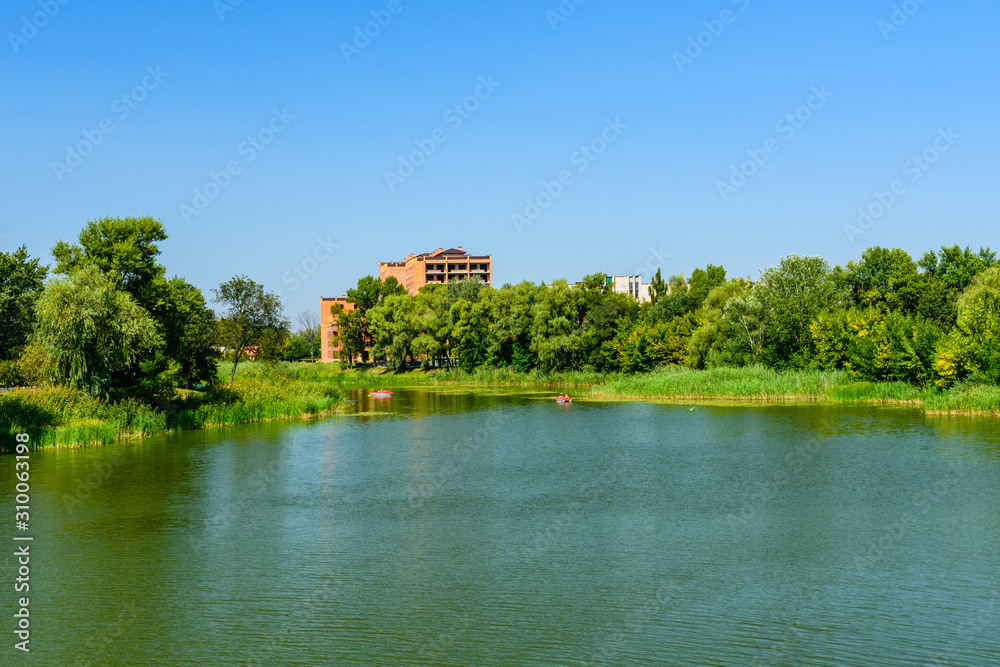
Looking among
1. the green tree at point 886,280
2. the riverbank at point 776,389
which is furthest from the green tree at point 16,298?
the green tree at point 886,280

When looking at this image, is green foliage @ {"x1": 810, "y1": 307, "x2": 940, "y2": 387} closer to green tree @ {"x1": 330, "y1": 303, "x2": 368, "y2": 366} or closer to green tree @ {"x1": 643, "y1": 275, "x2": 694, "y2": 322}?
green tree @ {"x1": 643, "y1": 275, "x2": 694, "y2": 322}

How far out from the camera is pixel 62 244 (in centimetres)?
4400

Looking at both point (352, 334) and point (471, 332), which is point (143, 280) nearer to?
point (471, 332)

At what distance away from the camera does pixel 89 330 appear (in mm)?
38125

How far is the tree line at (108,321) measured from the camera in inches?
1502

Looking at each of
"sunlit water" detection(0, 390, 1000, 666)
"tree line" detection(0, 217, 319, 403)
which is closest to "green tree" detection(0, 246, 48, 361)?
"tree line" detection(0, 217, 319, 403)

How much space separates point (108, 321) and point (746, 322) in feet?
158

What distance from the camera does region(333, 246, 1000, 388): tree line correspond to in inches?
2016

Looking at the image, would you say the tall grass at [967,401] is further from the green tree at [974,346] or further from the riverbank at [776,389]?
the green tree at [974,346]

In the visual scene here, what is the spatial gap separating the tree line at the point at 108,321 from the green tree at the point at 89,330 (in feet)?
0.15

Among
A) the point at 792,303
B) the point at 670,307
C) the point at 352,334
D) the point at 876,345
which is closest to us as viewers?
the point at 876,345

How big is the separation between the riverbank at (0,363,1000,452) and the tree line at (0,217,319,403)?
5.19 ft

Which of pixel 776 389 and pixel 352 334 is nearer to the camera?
pixel 776 389

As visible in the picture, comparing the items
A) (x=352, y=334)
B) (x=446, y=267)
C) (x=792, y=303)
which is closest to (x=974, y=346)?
(x=792, y=303)
